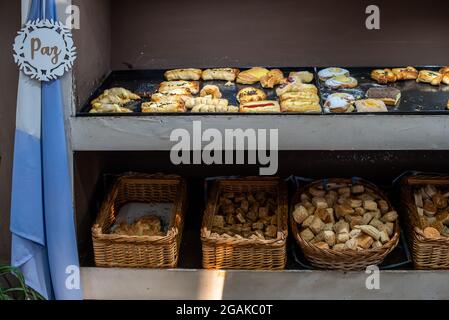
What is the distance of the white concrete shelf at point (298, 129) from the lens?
9.30 feet

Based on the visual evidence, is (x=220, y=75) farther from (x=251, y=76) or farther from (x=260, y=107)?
(x=260, y=107)

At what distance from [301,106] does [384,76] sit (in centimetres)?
60

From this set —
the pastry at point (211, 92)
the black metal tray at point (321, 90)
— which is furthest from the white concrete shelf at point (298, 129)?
the pastry at point (211, 92)

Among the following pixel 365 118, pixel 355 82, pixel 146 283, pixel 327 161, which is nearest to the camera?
pixel 365 118

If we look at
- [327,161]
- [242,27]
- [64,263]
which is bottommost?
[64,263]

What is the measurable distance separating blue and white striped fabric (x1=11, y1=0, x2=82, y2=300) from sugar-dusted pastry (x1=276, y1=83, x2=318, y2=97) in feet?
3.29

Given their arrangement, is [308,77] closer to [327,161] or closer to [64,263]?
[327,161]

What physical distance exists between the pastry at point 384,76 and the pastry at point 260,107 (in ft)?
1.93

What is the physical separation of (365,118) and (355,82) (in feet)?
1.49

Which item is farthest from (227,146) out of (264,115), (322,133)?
(322,133)

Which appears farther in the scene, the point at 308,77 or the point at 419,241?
the point at 308,77

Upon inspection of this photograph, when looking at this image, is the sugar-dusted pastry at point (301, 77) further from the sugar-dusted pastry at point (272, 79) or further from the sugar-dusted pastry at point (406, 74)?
the sugar-dusted pastry at point (406, 74)

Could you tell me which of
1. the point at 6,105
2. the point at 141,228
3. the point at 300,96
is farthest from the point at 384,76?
the point at 6,105

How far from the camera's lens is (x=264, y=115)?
2.84m
